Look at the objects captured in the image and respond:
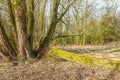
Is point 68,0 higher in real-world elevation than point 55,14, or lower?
higher

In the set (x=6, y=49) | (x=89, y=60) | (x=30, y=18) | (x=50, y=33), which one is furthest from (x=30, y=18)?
(x=89, y=60)

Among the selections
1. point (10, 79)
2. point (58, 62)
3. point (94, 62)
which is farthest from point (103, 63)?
point (10, 79)

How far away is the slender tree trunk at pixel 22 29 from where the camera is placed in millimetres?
6348

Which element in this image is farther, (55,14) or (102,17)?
(102,17)

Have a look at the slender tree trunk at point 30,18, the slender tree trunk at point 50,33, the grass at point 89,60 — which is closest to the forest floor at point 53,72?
the grass at point 89,60

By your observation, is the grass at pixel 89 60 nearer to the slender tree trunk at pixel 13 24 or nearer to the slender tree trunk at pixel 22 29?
the slender tree trunk at pixel 22 29

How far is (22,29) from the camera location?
21.0ft

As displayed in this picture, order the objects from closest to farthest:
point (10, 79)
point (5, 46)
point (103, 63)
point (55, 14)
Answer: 1. point (10, 79)
2. point (103, 63)
3. point (5, 46)
4. point (55, 14)

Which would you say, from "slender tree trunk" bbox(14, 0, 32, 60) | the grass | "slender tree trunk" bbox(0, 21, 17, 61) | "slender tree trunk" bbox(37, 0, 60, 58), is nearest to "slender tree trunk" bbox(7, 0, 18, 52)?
"slender tree trunk" bbox(0, 21, 17, 61)

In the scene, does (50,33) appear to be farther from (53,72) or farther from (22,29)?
(53,72)

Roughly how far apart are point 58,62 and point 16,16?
6.29ft

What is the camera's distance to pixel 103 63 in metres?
5.56

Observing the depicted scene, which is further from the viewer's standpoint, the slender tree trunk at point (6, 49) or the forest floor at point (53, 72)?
the slender tree trunk at point (6, 49)

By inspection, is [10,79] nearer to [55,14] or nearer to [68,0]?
[55,14]
